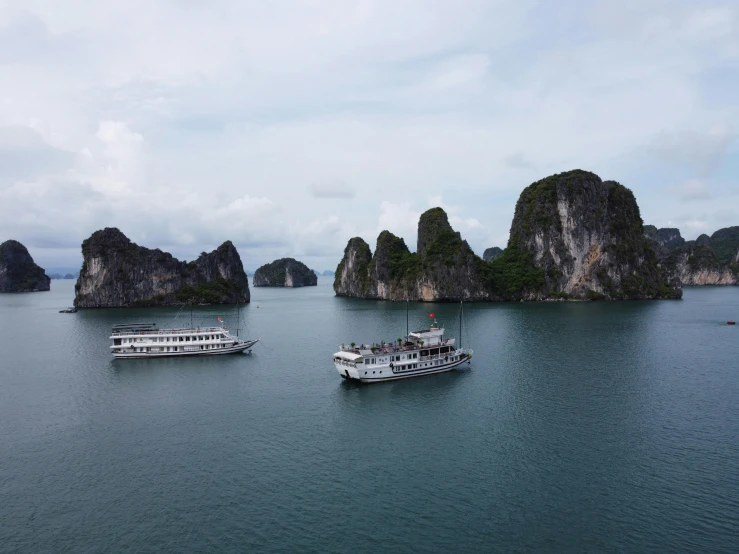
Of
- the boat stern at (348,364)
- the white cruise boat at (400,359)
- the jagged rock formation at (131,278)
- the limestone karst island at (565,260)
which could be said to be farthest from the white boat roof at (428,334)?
the jagged rock formation at (131,278)

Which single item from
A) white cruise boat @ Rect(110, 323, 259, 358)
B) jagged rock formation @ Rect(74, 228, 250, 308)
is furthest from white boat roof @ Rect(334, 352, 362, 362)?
jagged rock formation @ Rect(74, 228, 250, 308)

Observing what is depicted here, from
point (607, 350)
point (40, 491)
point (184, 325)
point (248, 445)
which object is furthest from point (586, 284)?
point (40, 491)

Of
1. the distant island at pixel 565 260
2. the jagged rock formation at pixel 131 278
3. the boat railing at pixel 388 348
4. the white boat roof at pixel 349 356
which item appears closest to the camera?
the white boat roof at pixel 349 356

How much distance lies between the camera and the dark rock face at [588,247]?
179125 millimetres

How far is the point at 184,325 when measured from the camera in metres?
117

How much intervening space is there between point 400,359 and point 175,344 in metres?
40.9

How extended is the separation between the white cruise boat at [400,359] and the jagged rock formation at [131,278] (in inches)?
5222

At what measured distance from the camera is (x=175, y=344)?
8019cm

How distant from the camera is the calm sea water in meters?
27.8

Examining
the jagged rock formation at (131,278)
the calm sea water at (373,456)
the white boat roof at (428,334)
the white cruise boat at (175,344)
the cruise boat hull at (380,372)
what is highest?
the jagged rock formation at (131,278)

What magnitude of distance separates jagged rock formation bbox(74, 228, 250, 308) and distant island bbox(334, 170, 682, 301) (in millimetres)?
85526

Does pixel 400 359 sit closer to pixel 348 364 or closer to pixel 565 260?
pixel 348 364

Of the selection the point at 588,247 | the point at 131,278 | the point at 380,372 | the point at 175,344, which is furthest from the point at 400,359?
the point at 588,247

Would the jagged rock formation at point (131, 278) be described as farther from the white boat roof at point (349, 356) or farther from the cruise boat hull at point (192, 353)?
the white boat roof at point (349, 356)
